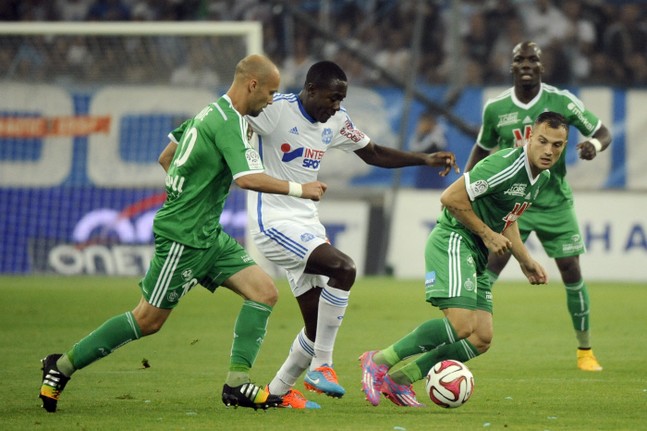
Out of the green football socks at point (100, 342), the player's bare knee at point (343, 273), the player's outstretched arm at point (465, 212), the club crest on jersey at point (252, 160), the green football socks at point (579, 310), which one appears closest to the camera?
the club crest on jersey at point (252, 160)

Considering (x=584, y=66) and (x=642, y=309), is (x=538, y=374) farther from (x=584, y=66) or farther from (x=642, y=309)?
(x=584, y=66)

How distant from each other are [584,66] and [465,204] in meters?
13.1

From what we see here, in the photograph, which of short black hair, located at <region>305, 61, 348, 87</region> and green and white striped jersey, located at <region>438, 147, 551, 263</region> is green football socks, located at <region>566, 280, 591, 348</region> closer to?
green and white striped jersey, located at <region>438, 147, 551, 263</region>

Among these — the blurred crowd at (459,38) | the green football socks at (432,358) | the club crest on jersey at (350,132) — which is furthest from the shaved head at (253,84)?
the blurred crowd at (459,38)

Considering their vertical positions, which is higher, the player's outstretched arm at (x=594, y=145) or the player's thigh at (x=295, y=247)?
the player's outstretched arm at (x=594, y=145)

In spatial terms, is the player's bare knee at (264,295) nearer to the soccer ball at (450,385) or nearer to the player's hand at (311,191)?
the player's hand at (311,191)

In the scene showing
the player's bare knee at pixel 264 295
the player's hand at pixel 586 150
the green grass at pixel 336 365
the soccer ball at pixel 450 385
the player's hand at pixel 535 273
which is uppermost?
the player's hand at pixel 586 150

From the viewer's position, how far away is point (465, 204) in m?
7.86

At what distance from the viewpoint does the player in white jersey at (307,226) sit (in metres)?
7.92

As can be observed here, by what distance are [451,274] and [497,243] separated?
383 millimetres

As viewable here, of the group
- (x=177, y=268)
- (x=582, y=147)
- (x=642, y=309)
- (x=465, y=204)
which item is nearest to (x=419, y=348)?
(x=465, y=204)

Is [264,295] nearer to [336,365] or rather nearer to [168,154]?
[168,154]

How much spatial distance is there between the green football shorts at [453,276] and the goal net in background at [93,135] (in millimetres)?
10408

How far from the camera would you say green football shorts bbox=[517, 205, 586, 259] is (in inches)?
413
